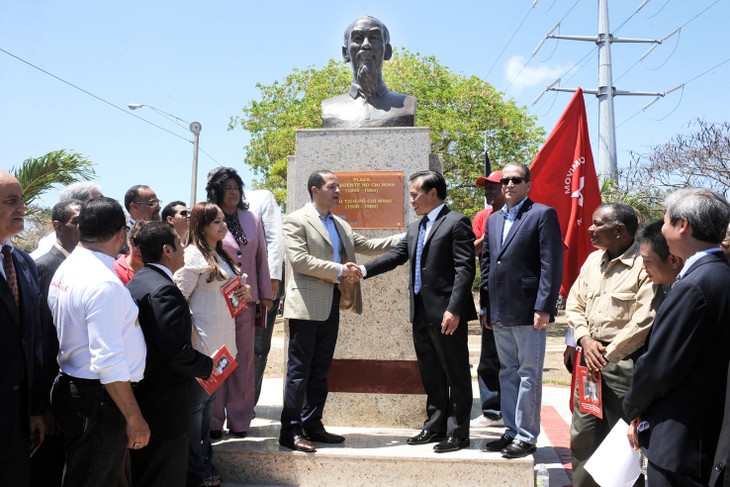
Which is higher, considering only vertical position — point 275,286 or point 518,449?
point 275,286

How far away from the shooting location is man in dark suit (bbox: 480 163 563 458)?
4598mm

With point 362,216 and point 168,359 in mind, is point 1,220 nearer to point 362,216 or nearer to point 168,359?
point 168,359

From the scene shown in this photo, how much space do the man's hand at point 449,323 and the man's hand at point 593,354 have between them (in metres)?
0.89

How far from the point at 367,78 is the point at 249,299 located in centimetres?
219

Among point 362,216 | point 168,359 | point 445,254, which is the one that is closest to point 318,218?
point 362,216

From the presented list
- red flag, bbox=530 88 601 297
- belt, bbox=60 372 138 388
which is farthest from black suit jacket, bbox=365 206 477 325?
belt, bbox=60 372 138 388

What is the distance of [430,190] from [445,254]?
501 millimetres

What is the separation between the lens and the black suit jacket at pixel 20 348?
2.87 m

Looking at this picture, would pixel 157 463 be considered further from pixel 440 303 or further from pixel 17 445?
pixel 440 303

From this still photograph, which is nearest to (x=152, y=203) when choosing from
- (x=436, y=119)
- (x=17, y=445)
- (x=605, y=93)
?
(x=17, y=445)

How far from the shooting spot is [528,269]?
15.4ft

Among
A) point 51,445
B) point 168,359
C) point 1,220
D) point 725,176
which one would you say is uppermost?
point 725,176

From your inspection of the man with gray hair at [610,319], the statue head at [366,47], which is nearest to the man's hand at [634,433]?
the man with gray hair at [610,319]

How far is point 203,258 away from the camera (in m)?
4.34
